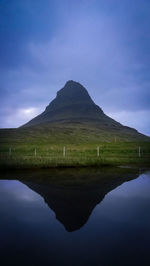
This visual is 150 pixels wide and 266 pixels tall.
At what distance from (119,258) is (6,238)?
144 inches

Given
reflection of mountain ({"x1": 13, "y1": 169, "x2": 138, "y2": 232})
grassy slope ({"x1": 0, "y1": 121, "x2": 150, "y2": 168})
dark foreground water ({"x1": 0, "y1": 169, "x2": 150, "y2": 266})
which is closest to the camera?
dark foreground water ({"x1": 0, "y1": 169, "x2": 150, "y2": 266})

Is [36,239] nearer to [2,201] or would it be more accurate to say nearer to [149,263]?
[149,263]

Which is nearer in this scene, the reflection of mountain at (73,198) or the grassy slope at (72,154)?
the reflection of mountain at (73,198)

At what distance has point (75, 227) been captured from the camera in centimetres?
724

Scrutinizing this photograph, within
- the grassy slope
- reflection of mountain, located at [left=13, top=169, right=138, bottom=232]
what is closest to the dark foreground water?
reflection of mountain, located at [left=13, top=169, right=138, bottom=232]

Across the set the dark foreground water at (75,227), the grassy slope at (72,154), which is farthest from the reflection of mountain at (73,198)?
the grassy slope at (72,154)

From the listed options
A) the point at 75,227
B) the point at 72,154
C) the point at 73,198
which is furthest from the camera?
the point at 72,154

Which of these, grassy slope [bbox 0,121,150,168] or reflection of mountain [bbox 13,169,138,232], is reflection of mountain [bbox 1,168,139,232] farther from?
grassy slope [bbox 0,121,150,168]

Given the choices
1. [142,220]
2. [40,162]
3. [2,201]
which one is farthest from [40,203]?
[40,162]

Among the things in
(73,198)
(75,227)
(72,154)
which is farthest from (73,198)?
(72,154)

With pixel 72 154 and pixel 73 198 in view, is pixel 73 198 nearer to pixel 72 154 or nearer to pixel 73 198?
pixel 73 198

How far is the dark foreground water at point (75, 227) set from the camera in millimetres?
5285

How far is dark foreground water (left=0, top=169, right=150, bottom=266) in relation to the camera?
5.29 metres

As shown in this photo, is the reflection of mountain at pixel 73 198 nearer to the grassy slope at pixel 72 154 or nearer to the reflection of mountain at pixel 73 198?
the reflection of mountain at pixel 73 198
